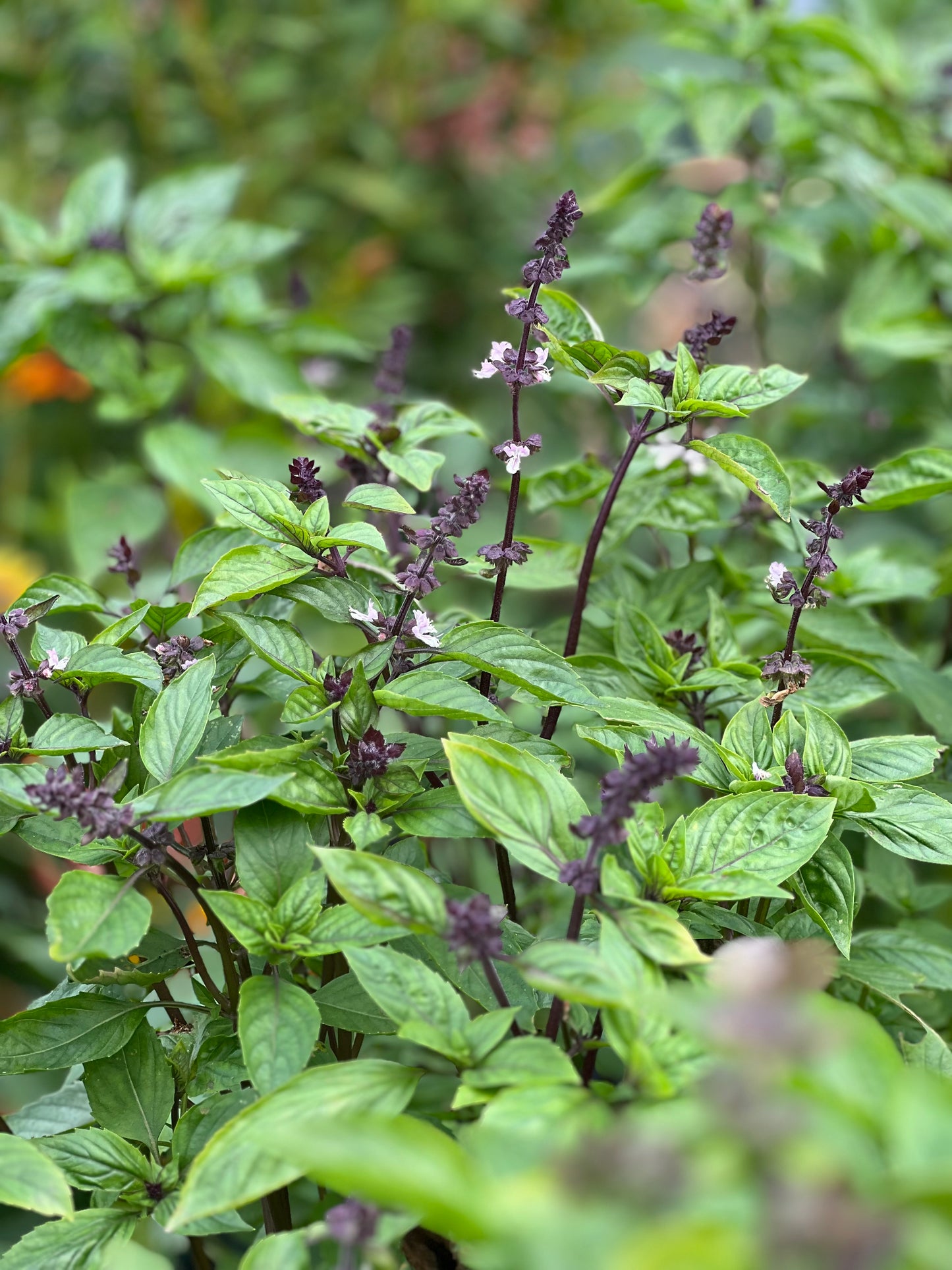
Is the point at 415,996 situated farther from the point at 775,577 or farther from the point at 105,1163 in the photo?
the point at 775,577

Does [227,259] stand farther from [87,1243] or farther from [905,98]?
[87,1243]

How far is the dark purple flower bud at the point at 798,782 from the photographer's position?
625mm

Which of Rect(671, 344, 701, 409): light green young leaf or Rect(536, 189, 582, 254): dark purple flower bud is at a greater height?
Rect(536, 189, 582, 254): dark purple flower bud

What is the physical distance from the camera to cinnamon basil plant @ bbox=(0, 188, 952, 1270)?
30 centimetres

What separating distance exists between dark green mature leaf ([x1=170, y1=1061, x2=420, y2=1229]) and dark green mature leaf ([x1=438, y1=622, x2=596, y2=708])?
0.21m

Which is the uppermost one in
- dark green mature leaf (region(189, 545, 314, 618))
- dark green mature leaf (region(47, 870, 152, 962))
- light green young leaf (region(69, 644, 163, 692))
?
dark green mature leaf (region(189, 545, 314, 618))

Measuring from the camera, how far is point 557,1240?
28cm

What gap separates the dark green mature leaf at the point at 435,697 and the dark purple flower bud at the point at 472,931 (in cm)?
12

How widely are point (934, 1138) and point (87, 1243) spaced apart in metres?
0.41

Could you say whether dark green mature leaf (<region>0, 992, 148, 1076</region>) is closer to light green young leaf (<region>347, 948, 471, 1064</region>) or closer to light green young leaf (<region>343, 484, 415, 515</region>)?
light green young leaf (<region>347, 948, 471, 1064</region>)

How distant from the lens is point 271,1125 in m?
0.46

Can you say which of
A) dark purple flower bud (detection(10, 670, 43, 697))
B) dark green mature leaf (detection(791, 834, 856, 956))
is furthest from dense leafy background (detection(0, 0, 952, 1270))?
dark purple flower bud (detection(10, 670, 43, 697))

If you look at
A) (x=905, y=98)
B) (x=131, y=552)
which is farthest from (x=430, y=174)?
(x=131, y=552)

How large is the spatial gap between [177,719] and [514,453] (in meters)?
0.25
